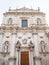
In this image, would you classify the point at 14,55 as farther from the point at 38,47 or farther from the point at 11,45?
the point at 38,47

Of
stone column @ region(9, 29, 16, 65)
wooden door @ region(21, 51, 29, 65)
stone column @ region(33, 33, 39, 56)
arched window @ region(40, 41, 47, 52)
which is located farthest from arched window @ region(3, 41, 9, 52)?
arched window @ region(40, 41, 47, 52)

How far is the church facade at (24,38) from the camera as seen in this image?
17.4m

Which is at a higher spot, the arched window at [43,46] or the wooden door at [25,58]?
the arched window at [43,46]

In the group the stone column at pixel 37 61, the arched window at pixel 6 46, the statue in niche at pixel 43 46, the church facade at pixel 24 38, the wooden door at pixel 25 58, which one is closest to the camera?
the stone column at pixel 37 61

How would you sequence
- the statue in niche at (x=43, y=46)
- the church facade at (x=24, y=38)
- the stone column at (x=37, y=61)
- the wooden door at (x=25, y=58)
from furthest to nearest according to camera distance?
the statue in niche at (x=43, y=46) < the wooden door at (x=25, y=58) < the church facade at (x=24, y=38) < the stone column at (x=37, y=61)

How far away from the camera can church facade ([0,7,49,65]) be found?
17422mm

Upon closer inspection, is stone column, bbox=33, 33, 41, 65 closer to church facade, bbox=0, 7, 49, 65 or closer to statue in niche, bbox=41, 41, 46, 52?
church facade, bbox=0, 7, 49, 65

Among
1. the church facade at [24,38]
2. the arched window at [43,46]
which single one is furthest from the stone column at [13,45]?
the arched window at [43,46]

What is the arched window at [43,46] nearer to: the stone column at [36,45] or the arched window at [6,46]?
the stone column at [36,45]

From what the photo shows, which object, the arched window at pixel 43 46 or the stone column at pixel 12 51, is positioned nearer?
the stone column at pixel 12 51

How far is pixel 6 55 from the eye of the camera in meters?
17.6

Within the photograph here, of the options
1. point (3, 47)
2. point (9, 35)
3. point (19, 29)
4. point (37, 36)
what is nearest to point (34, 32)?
point (37, 36)

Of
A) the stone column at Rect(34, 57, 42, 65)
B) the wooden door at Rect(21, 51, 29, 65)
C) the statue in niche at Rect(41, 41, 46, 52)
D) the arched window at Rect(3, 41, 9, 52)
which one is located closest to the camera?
the stone column at Rect(34, 57, 42, 65)

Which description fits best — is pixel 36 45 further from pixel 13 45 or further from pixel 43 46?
pixel 13 45
